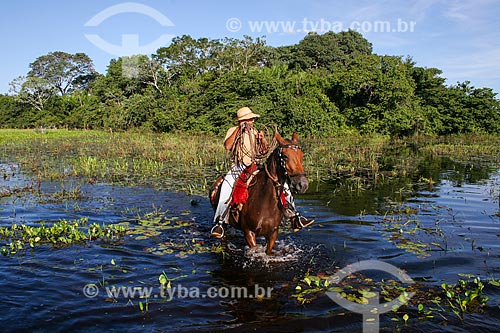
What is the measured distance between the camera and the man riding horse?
274 inches

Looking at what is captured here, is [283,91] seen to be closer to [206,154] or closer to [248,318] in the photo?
[206,154]

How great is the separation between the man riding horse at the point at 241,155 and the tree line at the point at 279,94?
26.7 m

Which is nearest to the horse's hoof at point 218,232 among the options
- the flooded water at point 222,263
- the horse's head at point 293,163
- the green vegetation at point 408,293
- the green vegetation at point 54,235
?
the flooded water at point 222,263

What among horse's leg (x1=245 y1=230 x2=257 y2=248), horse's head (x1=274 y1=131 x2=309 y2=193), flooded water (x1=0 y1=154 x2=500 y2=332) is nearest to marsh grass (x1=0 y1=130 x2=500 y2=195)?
flooded water (x1=0 y1=154 x2=500 y2=332)

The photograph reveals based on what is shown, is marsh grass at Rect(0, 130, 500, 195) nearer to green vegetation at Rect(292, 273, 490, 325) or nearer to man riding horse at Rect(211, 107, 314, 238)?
man riding horse at Rect(211, 107, 314, 238)

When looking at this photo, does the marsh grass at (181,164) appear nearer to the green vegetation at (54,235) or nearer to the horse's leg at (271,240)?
the green vegetation at (54,235)

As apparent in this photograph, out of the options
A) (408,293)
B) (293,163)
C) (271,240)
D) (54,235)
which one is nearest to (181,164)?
(54,235)

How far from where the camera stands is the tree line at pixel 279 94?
34.8 metres

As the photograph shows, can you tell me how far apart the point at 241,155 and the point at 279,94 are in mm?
28067

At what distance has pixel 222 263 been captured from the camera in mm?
6859

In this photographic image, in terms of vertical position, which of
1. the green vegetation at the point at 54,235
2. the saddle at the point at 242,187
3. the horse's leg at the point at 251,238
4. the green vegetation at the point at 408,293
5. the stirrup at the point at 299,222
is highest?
the saddle at the point at 242,187

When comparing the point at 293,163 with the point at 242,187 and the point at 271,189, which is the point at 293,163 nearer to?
the point at 271,189

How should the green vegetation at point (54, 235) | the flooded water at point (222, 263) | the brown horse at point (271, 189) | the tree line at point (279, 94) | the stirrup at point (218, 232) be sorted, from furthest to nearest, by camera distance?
the tree line at point (279, 94) → the green vegetation at point (54, 235) → the stirrup at point (218, 232) → the brown horse at point (271, 189) → the flooded water at point (222, 263)

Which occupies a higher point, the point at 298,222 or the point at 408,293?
the point at 298,222
